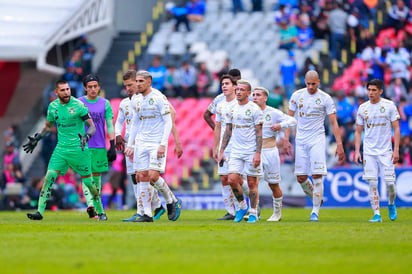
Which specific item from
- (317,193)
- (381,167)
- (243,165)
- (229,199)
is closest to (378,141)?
(381,167)

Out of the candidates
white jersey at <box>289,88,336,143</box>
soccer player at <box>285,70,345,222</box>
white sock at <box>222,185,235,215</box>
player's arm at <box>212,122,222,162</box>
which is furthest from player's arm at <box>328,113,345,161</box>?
white sock at <box>222,185,235,215</box>

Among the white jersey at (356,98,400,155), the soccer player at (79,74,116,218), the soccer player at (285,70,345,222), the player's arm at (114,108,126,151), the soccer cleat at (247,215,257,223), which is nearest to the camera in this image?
the soccer cleat at (247,215,257,223)

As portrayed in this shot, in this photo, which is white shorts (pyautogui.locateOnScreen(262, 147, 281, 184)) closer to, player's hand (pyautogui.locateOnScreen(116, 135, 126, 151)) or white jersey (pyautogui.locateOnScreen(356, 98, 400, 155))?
white jersey (pyautogui.locateOnScreen(356, 98, 400, 155))

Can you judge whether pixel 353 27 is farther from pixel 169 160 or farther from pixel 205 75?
pixel 169 160

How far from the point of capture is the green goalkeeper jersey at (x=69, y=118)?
16516 millimetres

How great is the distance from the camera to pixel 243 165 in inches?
635

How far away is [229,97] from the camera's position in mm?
17344

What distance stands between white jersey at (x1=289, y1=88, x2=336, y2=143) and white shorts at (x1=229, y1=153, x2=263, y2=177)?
4.07ft

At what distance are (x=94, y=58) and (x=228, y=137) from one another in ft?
70.0

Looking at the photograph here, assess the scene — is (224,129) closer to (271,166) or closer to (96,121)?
(271,166)

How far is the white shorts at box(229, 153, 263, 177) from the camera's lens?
629 inches

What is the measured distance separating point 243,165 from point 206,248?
510 centimetres

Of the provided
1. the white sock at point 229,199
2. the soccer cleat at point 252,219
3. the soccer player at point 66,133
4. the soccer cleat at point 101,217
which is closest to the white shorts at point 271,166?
the soccer cleat at point 252,219

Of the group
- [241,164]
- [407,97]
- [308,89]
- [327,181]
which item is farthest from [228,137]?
[407,97]
